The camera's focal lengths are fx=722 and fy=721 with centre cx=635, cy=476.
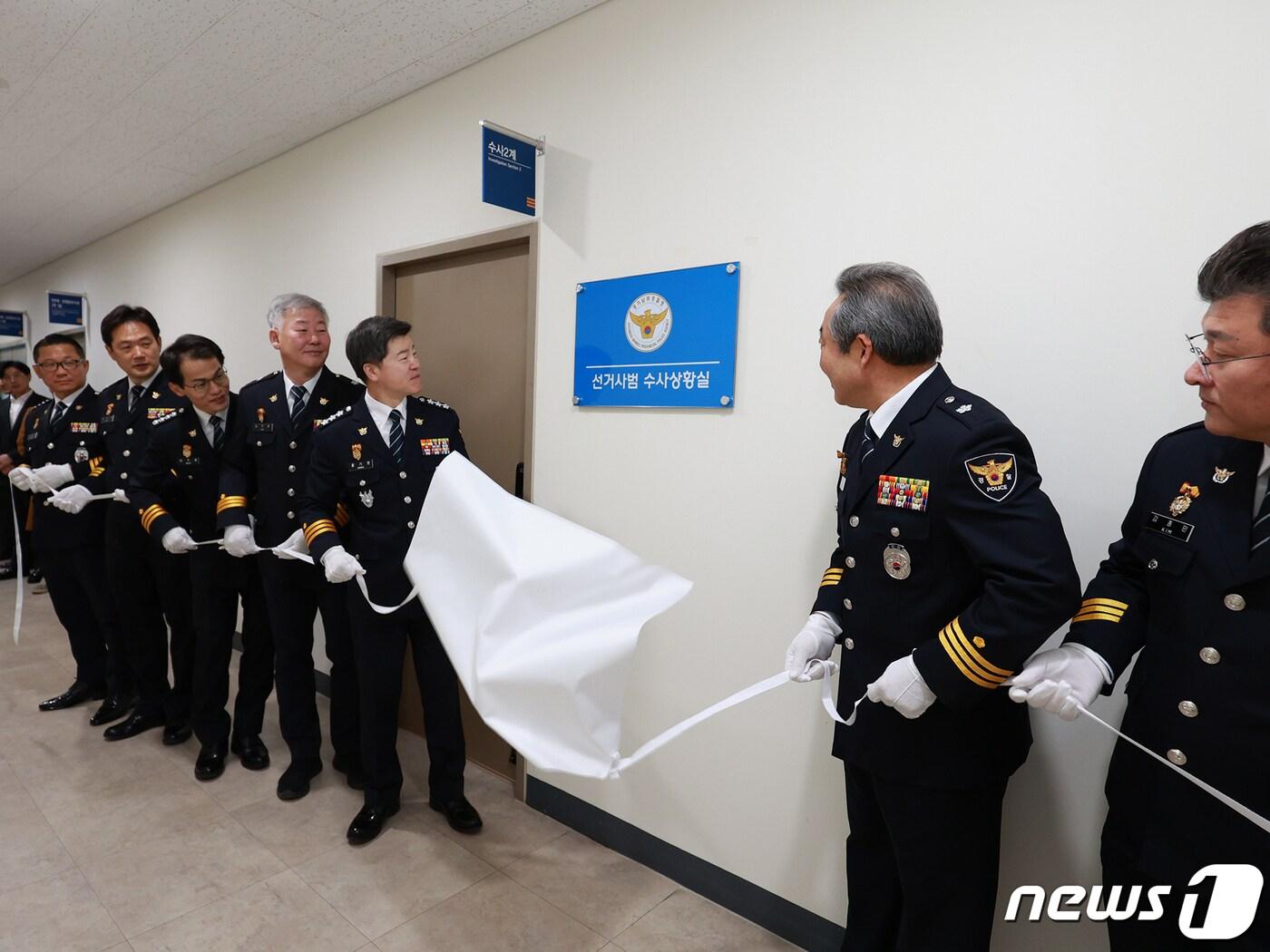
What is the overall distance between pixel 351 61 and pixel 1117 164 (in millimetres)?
2615

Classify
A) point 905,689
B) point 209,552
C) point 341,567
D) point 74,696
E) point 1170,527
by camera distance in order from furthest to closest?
point 74,696 → point 209,552 → point 341,567 → point 905,689 → point 1170,527

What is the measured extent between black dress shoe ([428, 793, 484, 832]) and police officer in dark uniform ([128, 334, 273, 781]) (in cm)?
89

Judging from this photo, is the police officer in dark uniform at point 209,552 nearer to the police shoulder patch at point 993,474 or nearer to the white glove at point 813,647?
the white glove at point 813,647

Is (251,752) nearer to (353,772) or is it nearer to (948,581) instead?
(353,772)

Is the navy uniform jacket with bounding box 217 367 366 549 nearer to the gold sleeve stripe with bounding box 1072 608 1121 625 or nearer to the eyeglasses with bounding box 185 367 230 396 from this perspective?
the eyeglasses with bounding box 185 367 230 396

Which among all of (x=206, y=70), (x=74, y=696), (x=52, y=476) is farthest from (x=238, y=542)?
(x=206, y=70)

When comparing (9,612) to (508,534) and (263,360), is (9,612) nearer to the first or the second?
(263,360)

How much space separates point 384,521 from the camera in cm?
230

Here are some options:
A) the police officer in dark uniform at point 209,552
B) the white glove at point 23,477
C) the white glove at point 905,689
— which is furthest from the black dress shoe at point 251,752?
Result: the white glove at point 905,689

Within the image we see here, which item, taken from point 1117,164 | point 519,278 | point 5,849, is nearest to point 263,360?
point 519,278

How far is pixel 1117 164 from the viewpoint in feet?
4.68

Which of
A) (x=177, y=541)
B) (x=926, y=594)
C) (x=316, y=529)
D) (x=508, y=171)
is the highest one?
(x=508, y=171)

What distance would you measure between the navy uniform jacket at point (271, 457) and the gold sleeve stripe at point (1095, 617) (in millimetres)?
2288

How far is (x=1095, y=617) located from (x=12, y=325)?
9003 mm
